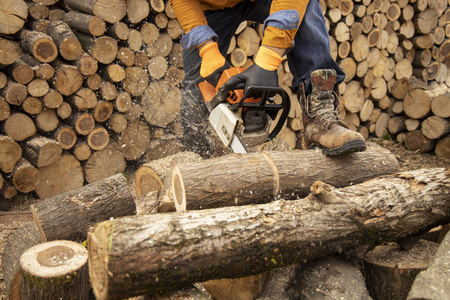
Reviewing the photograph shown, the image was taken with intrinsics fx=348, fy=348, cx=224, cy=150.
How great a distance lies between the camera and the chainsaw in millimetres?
1935

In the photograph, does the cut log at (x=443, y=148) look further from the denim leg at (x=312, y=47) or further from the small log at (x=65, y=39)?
the small log at (x=65, y=39)

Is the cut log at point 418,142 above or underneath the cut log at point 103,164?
underneath

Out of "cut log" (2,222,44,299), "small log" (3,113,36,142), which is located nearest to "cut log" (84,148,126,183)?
"small log" (3,113,36,142)

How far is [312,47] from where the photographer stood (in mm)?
2209

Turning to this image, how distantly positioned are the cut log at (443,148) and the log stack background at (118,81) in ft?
0.04

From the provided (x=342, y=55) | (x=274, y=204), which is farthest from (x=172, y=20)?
(x=274, y=204)

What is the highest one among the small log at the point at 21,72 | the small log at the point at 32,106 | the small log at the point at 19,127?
the small log at the point at 21,72

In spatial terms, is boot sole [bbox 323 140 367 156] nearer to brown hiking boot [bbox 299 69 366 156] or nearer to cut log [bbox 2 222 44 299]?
brown hiking boot [bbox 299 69 366 156]

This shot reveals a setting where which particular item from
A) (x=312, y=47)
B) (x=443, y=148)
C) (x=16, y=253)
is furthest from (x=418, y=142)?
(x=16, y=253)

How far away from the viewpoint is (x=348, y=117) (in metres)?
4.55

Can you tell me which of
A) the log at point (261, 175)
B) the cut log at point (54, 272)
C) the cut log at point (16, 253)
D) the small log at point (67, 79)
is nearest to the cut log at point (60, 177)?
the small log at point (67, 79)

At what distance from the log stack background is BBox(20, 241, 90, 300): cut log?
1.59m

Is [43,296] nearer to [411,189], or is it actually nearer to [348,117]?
[411,189]

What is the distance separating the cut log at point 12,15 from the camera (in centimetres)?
263
